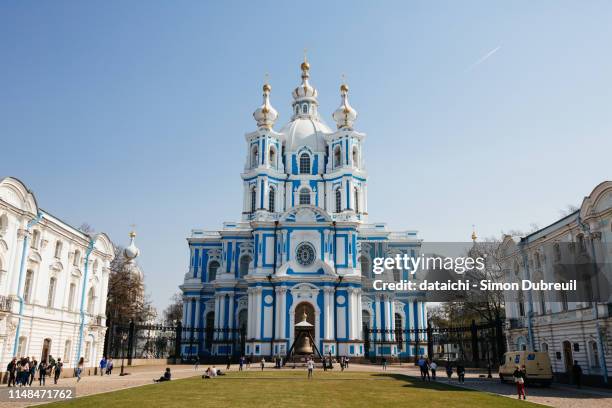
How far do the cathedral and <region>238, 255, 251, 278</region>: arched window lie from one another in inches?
4.0

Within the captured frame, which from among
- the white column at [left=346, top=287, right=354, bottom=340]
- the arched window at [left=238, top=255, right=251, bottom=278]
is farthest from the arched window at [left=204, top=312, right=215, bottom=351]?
the white column at [left=346, top=287, right=354, bottom=340]

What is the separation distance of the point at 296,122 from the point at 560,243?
3737cm

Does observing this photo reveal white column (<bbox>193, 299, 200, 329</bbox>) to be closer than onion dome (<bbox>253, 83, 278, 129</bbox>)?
Yes

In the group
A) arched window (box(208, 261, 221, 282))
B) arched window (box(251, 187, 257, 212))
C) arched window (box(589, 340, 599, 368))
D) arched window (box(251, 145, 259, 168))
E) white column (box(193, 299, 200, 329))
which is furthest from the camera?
arched window (box(251, 145, 259, 168))

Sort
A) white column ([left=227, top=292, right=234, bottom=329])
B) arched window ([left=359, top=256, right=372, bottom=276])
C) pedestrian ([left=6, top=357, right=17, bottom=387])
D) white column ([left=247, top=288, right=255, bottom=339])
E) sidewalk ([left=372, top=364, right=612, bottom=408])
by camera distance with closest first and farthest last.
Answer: sidewalk ([left=372, top=364, right=612, bottom=408]) → pedestrian ([left=6, top=357, right=17, bottom=387]) → white column ([left=247, top=288, right=255, bottom=339]) → white column ([left=227, top=292, right=234, bottom=329]) → arched window ([left=359, top=256, right=372, bottom=276])

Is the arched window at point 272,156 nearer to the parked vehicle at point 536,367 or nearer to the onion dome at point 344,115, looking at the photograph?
the onion dome at point 344,115

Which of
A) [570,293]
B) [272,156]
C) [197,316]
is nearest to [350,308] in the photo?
[197,316]

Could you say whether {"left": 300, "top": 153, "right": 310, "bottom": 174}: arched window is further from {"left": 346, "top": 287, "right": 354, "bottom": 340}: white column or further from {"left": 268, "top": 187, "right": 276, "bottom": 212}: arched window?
Answer: {"left": 346, "top": 287, "right": 354, "bottom": 340}: white column

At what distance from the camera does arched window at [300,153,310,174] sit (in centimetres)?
5759

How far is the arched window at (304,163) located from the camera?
57594mm

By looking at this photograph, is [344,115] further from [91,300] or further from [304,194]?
[91,300]

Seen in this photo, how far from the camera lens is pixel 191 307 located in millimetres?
53781

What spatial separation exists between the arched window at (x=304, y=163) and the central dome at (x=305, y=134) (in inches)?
39.9

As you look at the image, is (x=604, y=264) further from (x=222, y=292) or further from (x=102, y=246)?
(x=222, y=292)
